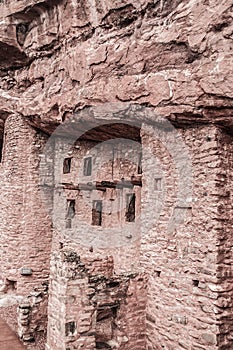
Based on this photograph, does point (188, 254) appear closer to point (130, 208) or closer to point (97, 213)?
point (130, 208)

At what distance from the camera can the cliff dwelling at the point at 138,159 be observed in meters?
6.96

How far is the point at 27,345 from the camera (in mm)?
9133

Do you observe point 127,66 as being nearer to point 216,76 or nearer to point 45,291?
point 216,76

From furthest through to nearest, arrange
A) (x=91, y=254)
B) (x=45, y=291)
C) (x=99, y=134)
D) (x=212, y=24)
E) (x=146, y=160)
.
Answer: (x=91, y=254), (x=99, y=134), (x=45, y=291), (x=146, y=160), (x=212, y=24)

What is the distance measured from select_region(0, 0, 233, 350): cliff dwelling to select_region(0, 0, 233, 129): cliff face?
0.02 meters

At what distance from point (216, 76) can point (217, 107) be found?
0.53 m

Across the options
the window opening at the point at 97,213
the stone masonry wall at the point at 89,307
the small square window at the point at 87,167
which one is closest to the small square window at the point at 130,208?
the window opening at the point at 97,213

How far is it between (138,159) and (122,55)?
339cm

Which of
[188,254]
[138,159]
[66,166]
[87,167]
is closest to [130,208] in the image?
[138,159]

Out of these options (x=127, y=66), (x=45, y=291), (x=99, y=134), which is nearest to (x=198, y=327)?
(x=45, y=291)

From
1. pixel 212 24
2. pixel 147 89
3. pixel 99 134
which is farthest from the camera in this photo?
pixel 99 134

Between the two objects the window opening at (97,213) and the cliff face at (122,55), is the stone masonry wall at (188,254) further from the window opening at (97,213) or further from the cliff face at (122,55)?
the window opening at (97,213)

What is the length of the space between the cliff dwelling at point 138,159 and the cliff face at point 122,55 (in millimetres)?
24

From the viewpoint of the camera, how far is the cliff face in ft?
22.4
